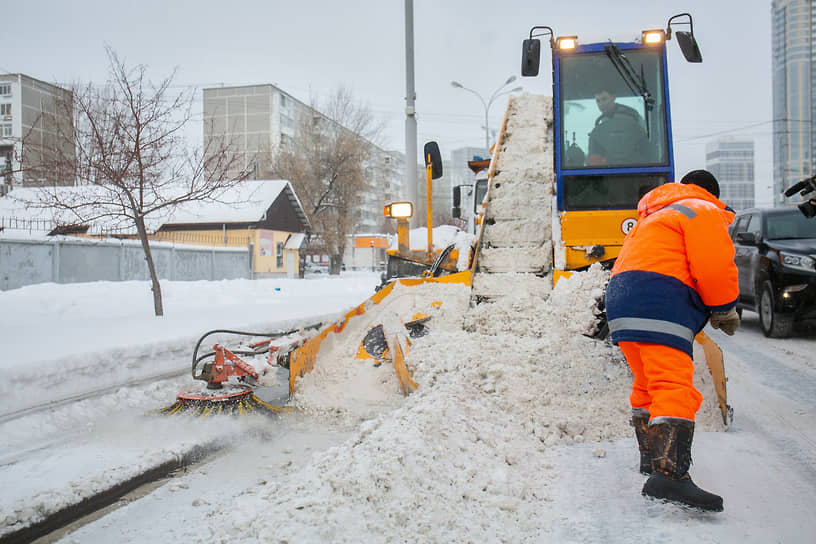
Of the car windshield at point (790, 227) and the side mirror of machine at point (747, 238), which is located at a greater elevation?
the car windshield at point (790, 227)

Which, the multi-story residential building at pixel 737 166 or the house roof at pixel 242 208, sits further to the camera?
the multi-story residential building at pixel 737 166

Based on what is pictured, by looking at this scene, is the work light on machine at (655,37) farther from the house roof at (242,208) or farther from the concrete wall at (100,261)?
the house roof at (242,208)

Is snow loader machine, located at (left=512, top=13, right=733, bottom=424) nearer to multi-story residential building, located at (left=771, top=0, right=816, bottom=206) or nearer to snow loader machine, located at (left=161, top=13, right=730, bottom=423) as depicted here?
snow loader machine, located at (left=161, top=13, right=730, bottom=423)

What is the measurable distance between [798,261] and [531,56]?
508 centimetres

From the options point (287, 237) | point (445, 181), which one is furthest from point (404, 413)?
point (445, 181)

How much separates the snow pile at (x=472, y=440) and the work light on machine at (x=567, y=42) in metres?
2.76

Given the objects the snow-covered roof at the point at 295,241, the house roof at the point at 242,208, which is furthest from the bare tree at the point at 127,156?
the snow-covered roof at the point at 295,241

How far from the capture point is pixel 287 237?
112ft

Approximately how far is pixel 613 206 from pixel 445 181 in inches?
2778

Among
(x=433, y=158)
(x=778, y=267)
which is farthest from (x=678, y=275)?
(x=778, y=267)

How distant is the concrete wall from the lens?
15.1 meters

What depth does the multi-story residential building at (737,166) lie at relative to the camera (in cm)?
7638

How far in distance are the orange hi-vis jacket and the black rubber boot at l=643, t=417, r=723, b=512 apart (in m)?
0.36

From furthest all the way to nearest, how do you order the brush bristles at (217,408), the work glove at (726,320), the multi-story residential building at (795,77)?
the multi-story residential building at (795,77), the brush bristles at (217,408), the work glove at (726,320)
